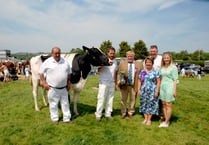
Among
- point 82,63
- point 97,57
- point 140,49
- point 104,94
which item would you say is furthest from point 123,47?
point 104,94

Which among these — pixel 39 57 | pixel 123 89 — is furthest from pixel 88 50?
pixel 39 57

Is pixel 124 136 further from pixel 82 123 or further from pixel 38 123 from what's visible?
pixel 38 123

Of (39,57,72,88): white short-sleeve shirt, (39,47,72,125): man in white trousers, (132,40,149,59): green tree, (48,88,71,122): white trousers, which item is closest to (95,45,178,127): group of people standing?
(48,88,71,122): white trousers

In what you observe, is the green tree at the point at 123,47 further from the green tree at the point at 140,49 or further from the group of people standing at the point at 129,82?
the group of people standing at the point at 129,82

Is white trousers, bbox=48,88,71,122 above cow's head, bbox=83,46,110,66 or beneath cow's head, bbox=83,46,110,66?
beneath

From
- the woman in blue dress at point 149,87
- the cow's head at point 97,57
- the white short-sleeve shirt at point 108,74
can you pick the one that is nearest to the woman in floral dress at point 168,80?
the woman in blue dress at point 149,87

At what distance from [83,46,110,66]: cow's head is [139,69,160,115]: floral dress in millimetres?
1177

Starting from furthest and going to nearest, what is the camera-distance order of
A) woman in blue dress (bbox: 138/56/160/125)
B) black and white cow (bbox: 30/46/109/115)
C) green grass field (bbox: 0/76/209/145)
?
black and white cow (bbox: 30/46/109/115)
woman in blue dress (bbox: 138/56/160/125)
green grass field (bbox: 0/76/209/145)

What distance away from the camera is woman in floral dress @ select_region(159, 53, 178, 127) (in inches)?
172

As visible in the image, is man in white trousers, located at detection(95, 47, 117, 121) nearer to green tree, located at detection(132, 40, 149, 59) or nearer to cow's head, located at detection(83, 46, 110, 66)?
cow's head, located at detection(83, 46, 110, 66)

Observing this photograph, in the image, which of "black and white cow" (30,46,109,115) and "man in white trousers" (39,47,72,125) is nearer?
"man in white trousers" (39,47,72,125)

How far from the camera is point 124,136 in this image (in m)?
4.07

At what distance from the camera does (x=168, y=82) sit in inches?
174

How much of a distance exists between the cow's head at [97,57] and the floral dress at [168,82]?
5.68ft
